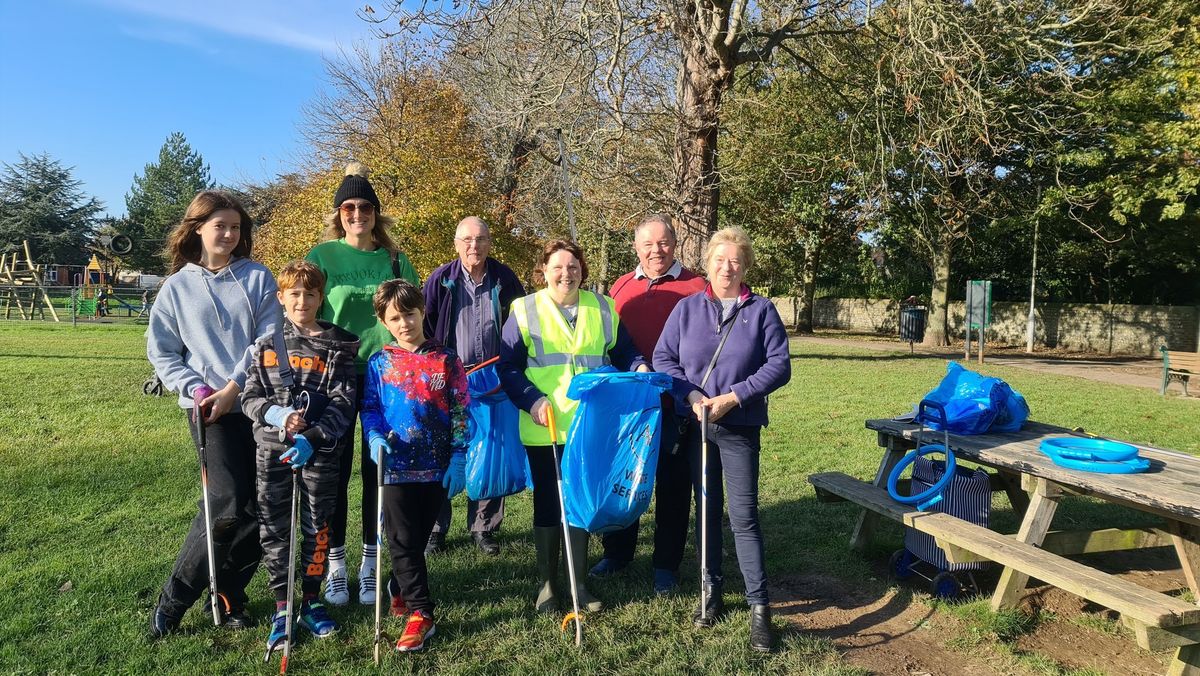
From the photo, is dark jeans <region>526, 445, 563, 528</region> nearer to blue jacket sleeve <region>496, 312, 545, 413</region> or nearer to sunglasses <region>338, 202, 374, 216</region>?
blue jacket sleeve <region>496, 312, 545, 413</region>

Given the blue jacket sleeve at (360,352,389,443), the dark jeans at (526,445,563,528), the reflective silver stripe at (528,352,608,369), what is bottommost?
the dark jeans at (526,445,563,528)

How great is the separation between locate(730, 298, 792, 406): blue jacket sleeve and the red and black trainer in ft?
5.85

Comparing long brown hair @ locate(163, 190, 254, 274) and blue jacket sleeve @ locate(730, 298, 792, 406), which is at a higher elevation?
long brown hair @ locate(163, 190, 254, 274)

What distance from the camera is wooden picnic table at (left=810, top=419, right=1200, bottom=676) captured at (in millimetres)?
2979

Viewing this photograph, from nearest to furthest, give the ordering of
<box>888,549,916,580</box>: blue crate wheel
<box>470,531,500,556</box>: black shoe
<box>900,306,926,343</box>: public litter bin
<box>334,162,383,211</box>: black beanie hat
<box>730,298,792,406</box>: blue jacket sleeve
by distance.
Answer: <box>730,298,792,406</box>: blue jacket sleeve → <box>334,162,383,211</box>: black beanie hat → <box>888,549,916,580</box>: blue crate wheel → <box>470,531,500,556</box>: black shoe → <box>900,306,926,343</box>: public litter bin

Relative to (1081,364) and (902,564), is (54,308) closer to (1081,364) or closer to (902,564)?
(902,564)

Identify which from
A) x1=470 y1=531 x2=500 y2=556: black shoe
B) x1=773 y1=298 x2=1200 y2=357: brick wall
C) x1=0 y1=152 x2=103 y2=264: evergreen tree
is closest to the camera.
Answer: x1=470 y1=531 x2=500 y2=556: black shoe

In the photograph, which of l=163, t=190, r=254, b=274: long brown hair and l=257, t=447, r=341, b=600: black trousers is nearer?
l=257, t=447, r=341, b=600: black trousers

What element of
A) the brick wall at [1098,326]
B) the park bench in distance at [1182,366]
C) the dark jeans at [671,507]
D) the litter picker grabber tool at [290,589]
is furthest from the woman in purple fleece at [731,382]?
the brick wall at [1098,326]

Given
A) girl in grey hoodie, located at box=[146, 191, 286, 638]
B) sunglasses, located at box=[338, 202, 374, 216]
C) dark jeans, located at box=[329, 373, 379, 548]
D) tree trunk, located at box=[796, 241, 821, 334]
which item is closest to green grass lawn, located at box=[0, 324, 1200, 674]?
girl in grey hoodie, located at box=[146, 191, 286, 638]

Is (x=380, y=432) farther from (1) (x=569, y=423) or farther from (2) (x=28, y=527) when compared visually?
(2) (x=28, y=527)

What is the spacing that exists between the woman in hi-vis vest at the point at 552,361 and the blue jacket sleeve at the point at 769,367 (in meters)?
0.56

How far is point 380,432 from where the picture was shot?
3.46 metres

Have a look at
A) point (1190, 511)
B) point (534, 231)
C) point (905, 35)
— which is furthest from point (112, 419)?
point (534, 231)
